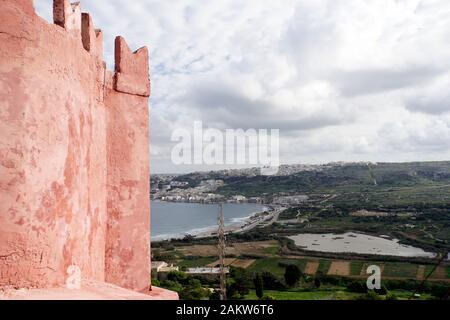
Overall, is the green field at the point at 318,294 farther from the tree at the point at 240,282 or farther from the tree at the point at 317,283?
the tree at the point at 317,283

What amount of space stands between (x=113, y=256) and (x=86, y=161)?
3.86 feet

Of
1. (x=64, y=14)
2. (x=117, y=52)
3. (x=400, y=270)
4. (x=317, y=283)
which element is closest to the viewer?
(x=64, y=14)

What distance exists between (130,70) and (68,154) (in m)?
1.72

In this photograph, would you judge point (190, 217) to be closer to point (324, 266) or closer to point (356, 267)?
point (324, 266)

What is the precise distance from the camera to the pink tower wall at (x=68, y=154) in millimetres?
3301

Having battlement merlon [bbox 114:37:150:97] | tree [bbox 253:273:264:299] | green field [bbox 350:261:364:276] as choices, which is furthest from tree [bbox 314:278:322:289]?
battlement merlon [bbox 114:37:150:97]

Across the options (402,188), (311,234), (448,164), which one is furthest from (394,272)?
(448,164)

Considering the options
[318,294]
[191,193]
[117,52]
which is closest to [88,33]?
[117,52]

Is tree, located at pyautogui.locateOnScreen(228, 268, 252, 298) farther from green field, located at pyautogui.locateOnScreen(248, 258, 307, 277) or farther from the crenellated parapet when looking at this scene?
the crenellated parapet

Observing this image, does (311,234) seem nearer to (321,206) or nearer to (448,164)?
(321,206)

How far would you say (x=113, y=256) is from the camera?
4840 mm

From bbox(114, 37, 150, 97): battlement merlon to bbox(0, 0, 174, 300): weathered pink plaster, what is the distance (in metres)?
0.01

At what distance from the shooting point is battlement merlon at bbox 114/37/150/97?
16.6 feet

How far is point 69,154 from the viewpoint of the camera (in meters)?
3.82
